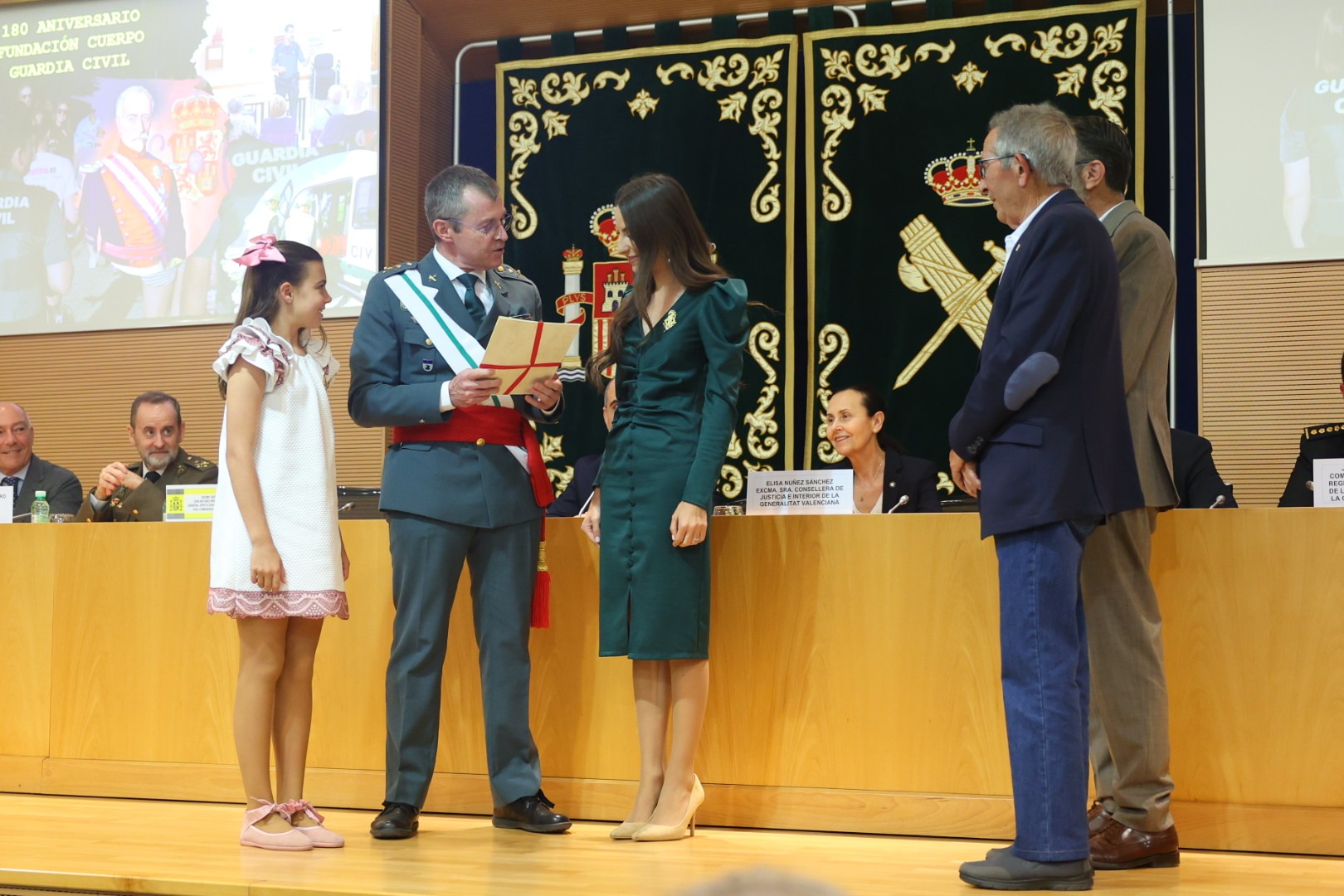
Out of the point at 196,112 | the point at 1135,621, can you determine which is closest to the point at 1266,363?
the point at 1135,621

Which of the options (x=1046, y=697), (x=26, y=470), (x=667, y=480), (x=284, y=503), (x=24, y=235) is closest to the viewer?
(x=1046, y=697)

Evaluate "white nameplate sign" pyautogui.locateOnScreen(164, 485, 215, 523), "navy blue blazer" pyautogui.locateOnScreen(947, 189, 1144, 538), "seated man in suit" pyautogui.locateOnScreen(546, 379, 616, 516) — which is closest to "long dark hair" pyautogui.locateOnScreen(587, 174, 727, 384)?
"navy blue blazer" pyautogui.locateOnScreen(947, 189, 1144, 538)

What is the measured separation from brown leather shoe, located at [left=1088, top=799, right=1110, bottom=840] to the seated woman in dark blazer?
1.47m

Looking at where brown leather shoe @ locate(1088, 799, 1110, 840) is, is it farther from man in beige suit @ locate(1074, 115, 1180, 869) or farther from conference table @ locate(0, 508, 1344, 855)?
conference table @ locate(0, 508, 1344, 855)

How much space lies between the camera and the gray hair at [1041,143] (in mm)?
2436

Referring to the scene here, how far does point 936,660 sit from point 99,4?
5.04 m

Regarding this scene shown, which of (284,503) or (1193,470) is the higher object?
(1193,470)

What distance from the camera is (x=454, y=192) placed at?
3.07m

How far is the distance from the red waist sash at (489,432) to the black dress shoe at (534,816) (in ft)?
2.18

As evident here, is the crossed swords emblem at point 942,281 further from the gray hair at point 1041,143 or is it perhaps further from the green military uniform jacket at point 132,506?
the gray hair at point 1041,143

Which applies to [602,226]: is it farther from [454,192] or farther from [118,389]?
[454,192]

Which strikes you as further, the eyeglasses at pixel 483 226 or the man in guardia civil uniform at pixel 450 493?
the eyeglasses at pixel 483 226

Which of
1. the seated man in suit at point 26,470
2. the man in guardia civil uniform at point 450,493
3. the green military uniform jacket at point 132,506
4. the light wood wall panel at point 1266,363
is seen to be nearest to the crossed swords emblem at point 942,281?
the light wood wall panel at point 1266,363

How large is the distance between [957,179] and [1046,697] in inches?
135
